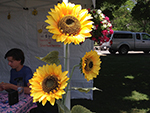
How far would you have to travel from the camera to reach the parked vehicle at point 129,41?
1634 centimetres

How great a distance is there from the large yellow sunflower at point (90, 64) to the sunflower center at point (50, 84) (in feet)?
0.44

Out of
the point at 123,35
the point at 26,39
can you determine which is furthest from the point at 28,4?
the point at 123,35

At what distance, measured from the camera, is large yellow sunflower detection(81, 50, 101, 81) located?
28.2 inches

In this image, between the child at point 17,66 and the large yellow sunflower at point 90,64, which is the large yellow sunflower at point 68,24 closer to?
the large yellow sunflower at point 90,64

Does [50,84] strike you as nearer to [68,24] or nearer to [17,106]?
[68,24]

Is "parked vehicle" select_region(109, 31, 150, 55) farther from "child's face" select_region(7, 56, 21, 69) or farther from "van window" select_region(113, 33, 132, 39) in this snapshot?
"child's face" select_region(7, 56, 21, 69)

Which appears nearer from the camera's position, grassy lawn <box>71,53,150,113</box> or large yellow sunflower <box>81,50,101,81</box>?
large yellow sunflower <box>81,50,101,81</box>

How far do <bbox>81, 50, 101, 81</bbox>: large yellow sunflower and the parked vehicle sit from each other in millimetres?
15991

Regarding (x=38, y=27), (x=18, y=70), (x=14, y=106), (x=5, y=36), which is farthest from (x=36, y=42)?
(x=14, y=106)

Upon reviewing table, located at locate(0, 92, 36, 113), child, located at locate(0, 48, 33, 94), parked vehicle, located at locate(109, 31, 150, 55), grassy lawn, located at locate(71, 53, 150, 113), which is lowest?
grassy lawn, located at locate(71, 53, 150, 113)

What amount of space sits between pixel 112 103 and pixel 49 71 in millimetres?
4468

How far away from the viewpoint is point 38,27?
15.1 feet

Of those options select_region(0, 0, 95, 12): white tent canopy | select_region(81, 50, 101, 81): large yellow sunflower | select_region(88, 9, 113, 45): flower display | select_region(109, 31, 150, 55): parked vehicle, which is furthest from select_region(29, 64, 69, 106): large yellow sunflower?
select_region(109, 31, 150, 55): parked vehicle

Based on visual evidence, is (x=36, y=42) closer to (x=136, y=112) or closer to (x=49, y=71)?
(x=136, y=112)
